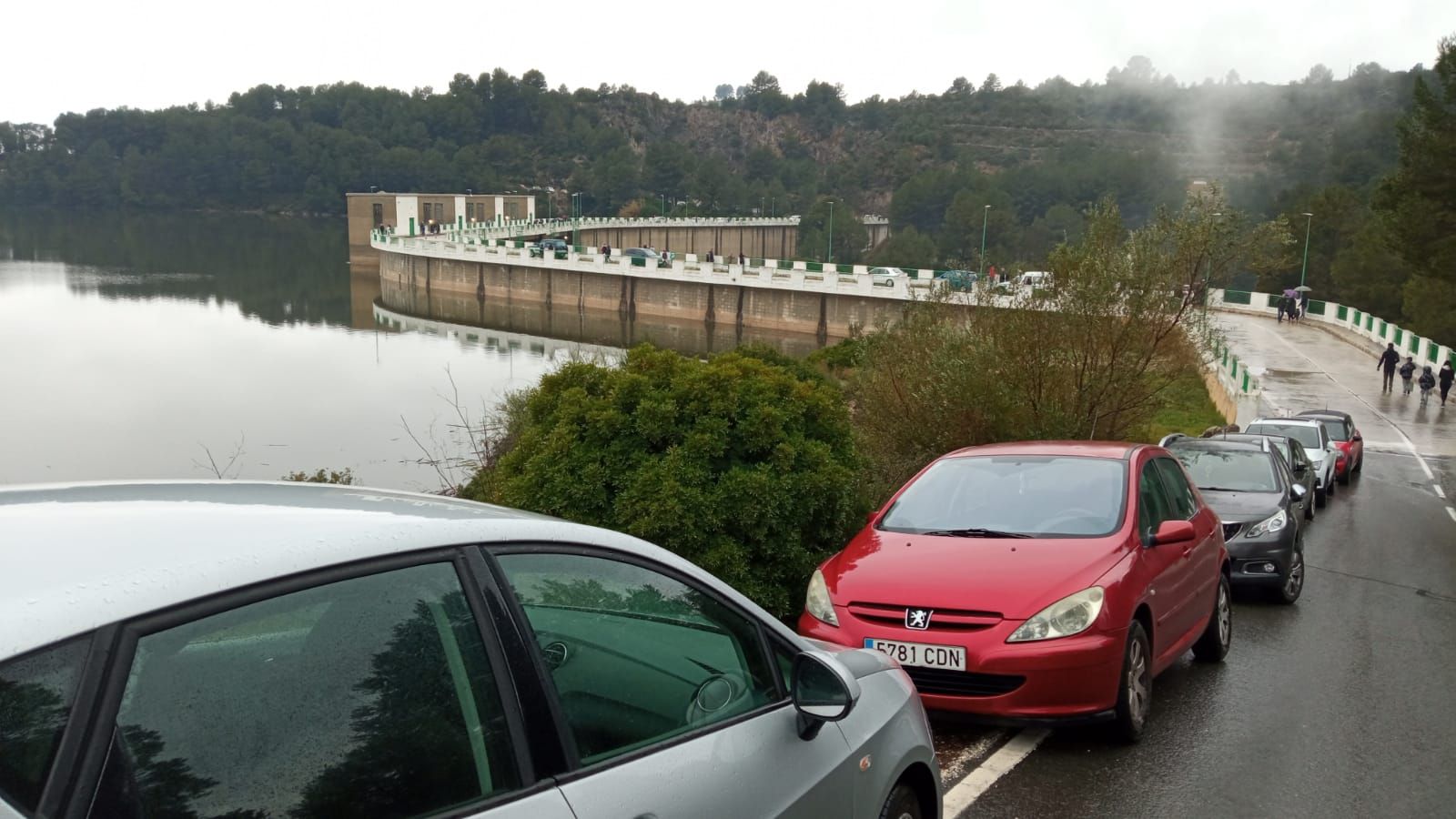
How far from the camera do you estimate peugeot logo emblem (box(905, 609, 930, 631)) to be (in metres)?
5.98

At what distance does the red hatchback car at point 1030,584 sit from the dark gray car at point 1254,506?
313 cm

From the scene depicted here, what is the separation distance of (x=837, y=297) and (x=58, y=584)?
6963 cm

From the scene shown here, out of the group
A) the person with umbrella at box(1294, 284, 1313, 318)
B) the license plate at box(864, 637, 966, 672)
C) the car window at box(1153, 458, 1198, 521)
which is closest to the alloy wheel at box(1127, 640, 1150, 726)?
the license plate at box(864, 637, 966, 672)

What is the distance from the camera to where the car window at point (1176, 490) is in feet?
25.2

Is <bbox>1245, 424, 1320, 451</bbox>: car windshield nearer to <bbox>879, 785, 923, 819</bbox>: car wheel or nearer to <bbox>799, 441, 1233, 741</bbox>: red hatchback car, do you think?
<bbox>799, 441, 1233, 741</bbox>: red hatchback car

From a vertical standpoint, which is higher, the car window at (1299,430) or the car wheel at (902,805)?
the car wheel at (902,805)

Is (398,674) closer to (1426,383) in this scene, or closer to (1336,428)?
(1336,428)

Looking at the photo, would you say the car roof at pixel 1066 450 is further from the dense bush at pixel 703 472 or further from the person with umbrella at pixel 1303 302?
the person with umbrella at pixel 1303 302

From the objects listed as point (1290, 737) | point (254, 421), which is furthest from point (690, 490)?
point (254, 421)

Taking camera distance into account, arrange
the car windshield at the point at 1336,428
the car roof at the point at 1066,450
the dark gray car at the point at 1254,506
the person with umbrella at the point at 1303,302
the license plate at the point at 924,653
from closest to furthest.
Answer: the license plate at the point at 924,653
the car roof at the point at 1066,450
the dark gray car at the point at 1254,506
the car windshield at the point at 1336,428
the person with umbrella at the point at 1303,302

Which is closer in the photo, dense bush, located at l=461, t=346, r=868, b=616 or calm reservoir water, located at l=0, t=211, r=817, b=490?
dense bush, located at l=461, t=346, r=868, b=616

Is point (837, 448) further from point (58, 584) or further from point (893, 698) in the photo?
point (58, 584)

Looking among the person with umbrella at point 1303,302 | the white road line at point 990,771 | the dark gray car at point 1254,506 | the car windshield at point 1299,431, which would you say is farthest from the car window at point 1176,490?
the person with umbrella at point 1303,302

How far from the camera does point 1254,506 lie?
11.5m
